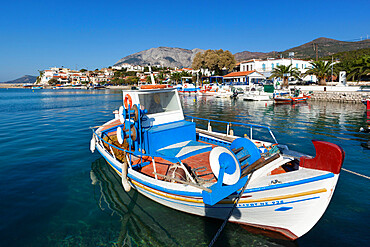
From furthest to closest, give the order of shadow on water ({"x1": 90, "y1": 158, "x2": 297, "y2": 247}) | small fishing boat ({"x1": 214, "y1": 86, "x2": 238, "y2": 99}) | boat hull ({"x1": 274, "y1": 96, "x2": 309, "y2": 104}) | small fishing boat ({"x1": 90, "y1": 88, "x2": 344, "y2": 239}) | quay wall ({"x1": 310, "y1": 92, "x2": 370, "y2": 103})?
small fishing boat ({"x1": 214, "y1": 86, "x2": 238, "y2": 99}), boat hull ({"x1": 274, "y1": 96, "x2": 309, "y2": 104}), quay wall ({"x1": 310, "y1": 92, "x2": 370, "y2": 103}), shadow on water ({"x1": 90, "y1": 158, "x2": 297, "y2": 247}), small fishing boat ({"x1": 90, "y1": 88, "x2": 344, "y2": 239})

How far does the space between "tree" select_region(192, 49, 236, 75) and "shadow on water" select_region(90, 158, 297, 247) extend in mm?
80054

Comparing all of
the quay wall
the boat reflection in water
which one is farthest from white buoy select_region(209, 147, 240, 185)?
the quay wall

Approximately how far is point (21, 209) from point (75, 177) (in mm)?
2712

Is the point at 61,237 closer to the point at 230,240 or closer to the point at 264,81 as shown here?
the point at 230,240

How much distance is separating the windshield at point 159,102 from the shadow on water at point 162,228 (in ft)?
12.0

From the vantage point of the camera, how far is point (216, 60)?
82.5 metres

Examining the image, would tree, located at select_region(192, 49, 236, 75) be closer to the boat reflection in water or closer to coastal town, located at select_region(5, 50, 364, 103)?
coastal town, located at select_region(5, 50, 364, 103)

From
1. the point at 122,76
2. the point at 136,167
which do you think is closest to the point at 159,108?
the point at 136,167

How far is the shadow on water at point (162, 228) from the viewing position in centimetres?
604

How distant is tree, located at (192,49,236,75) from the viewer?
82.1 m

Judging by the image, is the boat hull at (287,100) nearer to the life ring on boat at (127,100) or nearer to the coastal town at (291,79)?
the coastal town at (291,79)

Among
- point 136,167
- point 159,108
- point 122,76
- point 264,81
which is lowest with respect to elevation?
point 136,167

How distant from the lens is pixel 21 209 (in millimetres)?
7777

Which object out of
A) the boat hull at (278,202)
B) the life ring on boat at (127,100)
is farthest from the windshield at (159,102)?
the boat hull at (278,202)
